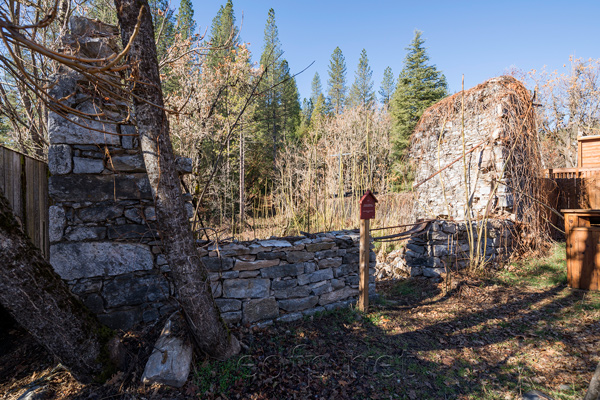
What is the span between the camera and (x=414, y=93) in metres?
17.4

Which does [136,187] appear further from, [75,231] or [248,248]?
[248,248]

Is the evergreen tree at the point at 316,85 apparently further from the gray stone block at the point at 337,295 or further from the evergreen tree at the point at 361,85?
the gray stone block at the point at 337,295

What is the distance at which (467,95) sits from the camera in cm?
650

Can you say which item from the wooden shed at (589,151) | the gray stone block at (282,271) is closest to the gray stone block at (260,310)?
the gray stone block at (282,271)

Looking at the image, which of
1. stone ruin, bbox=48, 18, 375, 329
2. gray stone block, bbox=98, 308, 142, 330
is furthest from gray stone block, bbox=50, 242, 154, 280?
gray stone block, bbox=98, 308, 142, 330

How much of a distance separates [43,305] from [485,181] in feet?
23.0

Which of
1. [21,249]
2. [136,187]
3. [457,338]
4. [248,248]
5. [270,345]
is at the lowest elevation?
[457,338]

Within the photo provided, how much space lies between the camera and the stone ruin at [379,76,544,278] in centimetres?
511

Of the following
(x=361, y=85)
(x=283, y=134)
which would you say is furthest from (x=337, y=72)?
(x=283, y=134)

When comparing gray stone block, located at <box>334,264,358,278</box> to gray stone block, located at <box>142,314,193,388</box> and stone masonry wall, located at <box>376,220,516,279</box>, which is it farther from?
gray stone block, located at <box>142,314,193,388</box>

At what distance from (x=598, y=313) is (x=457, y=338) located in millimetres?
1863

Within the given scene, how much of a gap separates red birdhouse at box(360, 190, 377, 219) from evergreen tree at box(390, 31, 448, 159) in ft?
48.0

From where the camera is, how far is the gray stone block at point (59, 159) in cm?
241

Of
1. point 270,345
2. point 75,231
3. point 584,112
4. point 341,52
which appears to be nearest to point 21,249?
point 75,231
